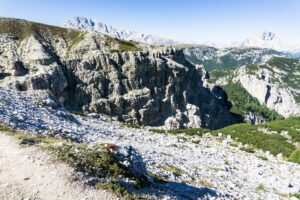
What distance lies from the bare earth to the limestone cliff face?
9273 cm

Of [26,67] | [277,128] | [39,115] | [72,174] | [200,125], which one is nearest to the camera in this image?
[72,174]

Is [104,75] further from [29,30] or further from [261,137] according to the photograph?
[261,137]

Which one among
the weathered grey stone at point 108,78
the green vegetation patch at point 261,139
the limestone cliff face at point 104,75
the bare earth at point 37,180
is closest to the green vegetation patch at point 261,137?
the green vegetation patch at point 261,139

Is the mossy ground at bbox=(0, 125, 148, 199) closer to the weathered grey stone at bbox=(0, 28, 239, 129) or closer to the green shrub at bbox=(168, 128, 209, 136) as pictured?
the weathered grey stone at bbox=(0, 28, 239, 129)

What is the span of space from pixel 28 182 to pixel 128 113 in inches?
4656

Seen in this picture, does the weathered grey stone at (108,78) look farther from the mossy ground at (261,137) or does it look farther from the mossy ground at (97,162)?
the mossy ground at (97,162)

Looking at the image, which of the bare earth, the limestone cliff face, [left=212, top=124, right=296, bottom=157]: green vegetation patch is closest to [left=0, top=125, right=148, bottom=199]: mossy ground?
the bare earth

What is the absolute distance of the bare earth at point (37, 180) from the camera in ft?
74.5

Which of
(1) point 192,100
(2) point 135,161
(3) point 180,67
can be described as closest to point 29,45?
(3) point 180,67

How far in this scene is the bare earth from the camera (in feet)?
74.5

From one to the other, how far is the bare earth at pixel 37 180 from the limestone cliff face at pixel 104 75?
304ft

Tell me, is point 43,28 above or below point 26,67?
above

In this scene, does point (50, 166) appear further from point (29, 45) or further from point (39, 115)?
point (29, 45)

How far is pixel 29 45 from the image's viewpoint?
13525 centimetres
